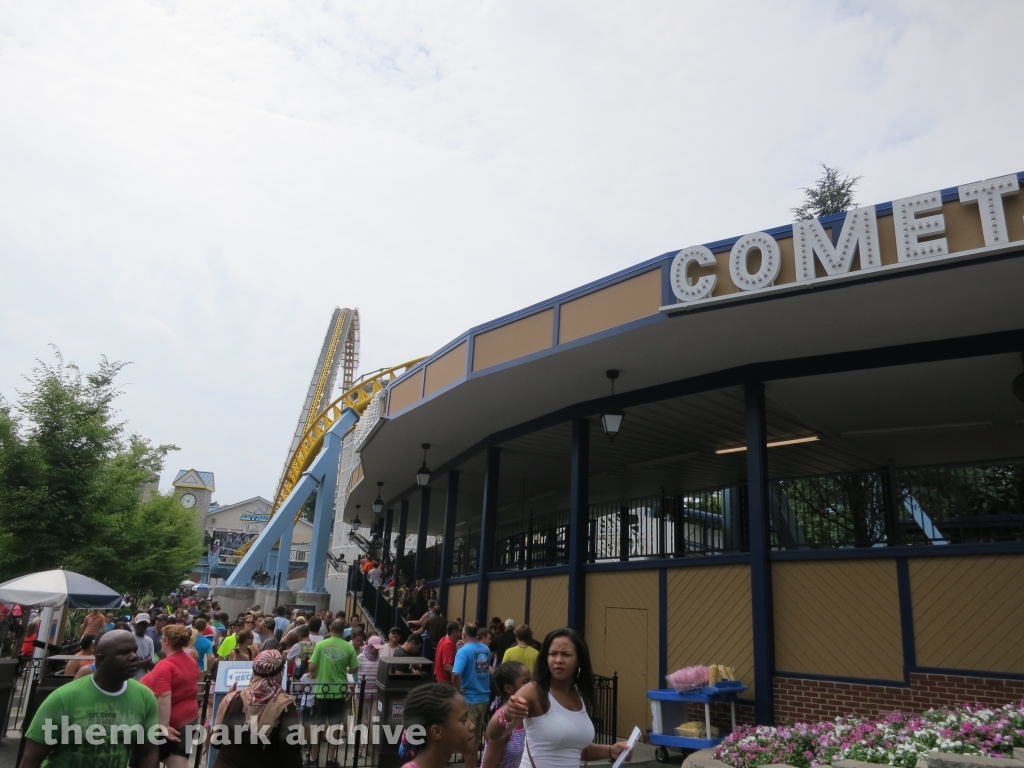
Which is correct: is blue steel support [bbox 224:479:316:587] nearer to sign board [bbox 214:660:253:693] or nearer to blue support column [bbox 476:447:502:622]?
blue support column [bbox 476:447:502:622]

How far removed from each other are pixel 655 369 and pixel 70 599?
9.87 metres

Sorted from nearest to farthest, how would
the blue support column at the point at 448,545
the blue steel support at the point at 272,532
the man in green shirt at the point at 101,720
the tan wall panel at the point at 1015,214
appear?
the man in green shirt at the point at 101,720
the tan wall panel at the point at 1015,214
the blue support column at the point at 448,545
the blue steel support at the point at 272,532

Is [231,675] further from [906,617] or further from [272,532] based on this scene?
[272,532]

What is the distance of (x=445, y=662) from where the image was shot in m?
10.7

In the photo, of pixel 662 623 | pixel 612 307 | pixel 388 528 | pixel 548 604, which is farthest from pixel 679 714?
pixel 388 528

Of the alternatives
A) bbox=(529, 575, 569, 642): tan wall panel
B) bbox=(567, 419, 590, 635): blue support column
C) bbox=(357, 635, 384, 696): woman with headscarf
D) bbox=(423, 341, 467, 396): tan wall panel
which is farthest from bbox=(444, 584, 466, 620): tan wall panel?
bbox=(357, 635, 384, 696): woman with headscarf

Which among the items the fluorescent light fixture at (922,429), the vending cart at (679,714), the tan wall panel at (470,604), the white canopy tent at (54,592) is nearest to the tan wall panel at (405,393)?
the tan wall panel at (470,604)

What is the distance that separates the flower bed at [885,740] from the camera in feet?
19.4

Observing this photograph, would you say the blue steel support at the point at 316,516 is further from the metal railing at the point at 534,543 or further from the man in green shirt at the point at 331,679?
the man in green shirt at the point at 331,679

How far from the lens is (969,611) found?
27.6ft

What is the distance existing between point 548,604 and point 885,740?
23.6 feet

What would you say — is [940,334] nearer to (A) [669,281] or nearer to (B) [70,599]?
(A) [669,281]

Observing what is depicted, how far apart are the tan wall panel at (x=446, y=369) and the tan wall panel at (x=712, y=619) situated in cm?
445

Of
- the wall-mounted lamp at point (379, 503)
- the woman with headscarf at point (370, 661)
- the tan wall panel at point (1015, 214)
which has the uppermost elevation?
the tan wall panel at point (1015, 214)
